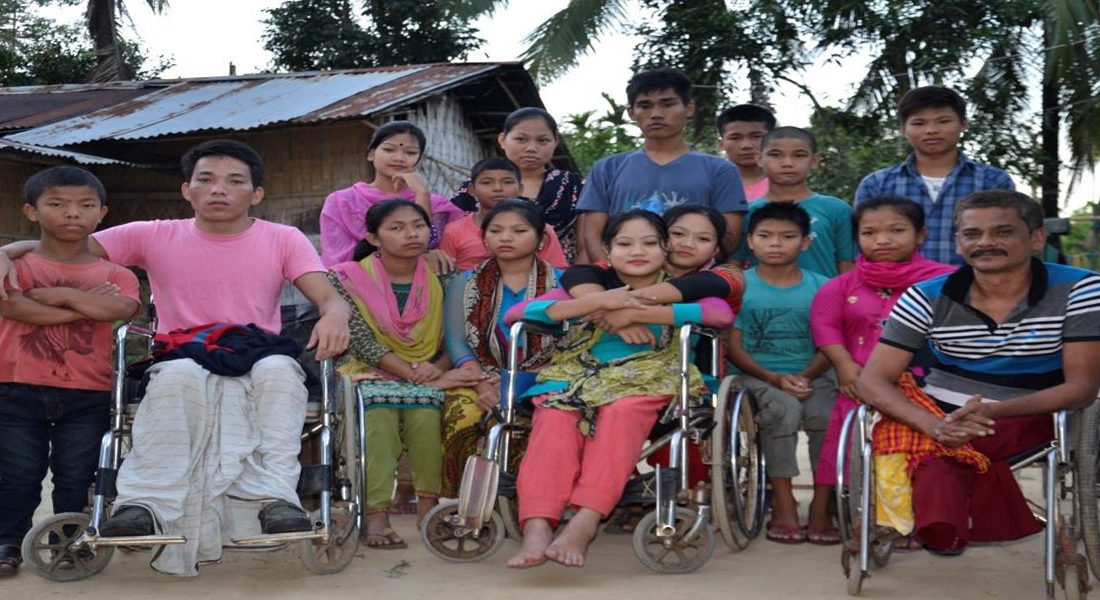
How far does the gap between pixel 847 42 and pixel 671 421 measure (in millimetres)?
8710

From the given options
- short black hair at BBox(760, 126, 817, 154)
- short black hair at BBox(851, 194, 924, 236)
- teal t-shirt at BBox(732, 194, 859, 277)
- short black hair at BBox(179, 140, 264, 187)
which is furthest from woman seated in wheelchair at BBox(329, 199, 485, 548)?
short black hair at BBox(851, 194, 924, 236)

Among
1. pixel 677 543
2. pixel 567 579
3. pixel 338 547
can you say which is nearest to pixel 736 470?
pixel 677 543

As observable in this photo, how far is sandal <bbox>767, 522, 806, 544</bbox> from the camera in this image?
446cm

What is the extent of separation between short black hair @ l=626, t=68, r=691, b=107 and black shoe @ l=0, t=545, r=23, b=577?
2887mm

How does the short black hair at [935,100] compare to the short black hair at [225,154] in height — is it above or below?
above

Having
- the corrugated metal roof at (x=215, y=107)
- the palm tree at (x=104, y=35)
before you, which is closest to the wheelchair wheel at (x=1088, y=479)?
the corrugated metal roof at (x=215, y=107)

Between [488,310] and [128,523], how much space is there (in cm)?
164

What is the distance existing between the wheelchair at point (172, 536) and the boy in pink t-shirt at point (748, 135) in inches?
98.7

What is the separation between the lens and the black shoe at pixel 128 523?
3455 millimetres

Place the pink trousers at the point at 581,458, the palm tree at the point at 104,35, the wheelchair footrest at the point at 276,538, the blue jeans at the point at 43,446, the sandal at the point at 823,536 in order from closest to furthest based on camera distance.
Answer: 1. the wheelchair footrest at the point at 276,538
2. the pink trousers at the point at 581,458
3. the blue jeans at the point at 43,446
4. the sandal at the point at 823,536
5. the palm tree at the point at 104,35

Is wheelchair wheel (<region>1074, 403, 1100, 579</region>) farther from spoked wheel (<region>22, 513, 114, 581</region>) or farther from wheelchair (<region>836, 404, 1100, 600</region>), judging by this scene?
spoked wheel (<region>22, 513, 114, 581</region>)

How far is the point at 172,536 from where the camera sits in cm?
348

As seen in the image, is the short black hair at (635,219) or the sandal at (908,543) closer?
the sandal at (908,543)

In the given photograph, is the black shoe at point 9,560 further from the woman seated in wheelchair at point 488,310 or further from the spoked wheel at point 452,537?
the woman seated in wheelchair at point 488,310
